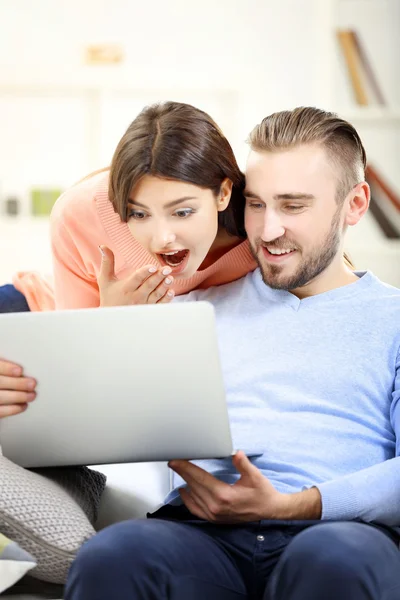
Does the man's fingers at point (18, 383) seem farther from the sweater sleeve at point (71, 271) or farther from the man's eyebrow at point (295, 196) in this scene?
the sweater sleeve at point (71, 271)

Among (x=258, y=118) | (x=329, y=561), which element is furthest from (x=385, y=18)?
(x=329, y=561)

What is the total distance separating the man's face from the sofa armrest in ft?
1.46

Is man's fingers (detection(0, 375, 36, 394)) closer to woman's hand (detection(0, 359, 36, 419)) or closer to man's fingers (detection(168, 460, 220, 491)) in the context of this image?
woman's hand (detection(0, 359, 36, 419))

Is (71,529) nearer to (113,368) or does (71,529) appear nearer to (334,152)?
(113,368)

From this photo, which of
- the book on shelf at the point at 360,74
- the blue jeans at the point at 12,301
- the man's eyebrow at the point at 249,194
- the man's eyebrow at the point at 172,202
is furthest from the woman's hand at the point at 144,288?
the book on shelf at the point at 360,74

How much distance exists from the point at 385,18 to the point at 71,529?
3.52 m

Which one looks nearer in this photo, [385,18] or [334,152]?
[334,152]

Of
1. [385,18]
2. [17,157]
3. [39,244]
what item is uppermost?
[385,18]

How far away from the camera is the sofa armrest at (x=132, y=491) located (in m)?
1.51

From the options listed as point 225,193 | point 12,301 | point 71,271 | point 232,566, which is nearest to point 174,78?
point 12,301

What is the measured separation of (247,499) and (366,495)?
0.59ft

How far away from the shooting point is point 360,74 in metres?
4.12

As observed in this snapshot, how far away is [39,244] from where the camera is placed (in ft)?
13.8

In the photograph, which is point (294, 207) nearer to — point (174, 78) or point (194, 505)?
point (194, 505)
